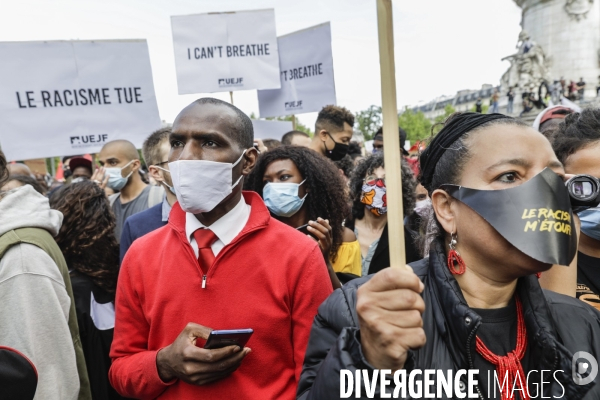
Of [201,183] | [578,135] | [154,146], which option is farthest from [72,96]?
[578,135]

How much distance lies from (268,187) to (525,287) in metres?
2.06

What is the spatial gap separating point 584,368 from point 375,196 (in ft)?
8.41

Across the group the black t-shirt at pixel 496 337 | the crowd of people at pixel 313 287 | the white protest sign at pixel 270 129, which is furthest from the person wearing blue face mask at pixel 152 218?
the white protest sign at pixel 270 129

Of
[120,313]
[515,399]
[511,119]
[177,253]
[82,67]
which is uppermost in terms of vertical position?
[82,67]

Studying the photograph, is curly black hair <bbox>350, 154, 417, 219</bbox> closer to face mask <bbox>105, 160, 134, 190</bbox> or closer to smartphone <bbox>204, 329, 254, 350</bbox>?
face mask <bbox>105, 160, 134, 190</bbox>

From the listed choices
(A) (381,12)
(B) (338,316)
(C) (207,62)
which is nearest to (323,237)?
(B) (338,316)

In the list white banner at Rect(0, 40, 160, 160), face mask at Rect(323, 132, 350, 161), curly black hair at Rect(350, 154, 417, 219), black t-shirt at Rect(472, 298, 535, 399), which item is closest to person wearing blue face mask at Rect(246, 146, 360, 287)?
curly black hair at Rect(350, 154, 417, 219)

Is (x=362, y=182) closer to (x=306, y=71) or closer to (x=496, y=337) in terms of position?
(x=306, y=71)

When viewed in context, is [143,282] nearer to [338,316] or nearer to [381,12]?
[338,316]

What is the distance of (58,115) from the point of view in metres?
5.05

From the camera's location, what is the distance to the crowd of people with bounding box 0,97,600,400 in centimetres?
150

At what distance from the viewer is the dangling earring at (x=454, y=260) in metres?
1.69

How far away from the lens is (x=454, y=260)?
173 cm

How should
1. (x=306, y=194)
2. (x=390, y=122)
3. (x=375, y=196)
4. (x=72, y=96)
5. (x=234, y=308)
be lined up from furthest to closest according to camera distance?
(x=72, y=96) → (x=375, y=196) → (x=306, y=194) → (x=234, y=308) → (x=390, y=122)
